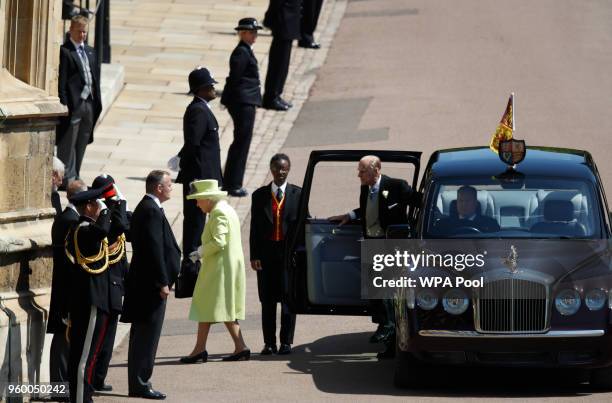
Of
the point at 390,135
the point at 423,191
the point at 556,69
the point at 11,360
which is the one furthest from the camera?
the point at 556,69

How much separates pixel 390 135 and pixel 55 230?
36.6ft

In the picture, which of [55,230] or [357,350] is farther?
[357,350]

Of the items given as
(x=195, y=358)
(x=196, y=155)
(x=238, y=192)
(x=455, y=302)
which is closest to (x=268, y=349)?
(x=195, y=358)

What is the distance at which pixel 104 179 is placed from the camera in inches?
490

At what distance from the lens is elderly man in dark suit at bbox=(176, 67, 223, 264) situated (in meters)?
17.3

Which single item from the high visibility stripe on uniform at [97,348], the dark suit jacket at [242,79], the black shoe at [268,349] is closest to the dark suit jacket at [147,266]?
the high visibility stripe on uniform at [97,348]

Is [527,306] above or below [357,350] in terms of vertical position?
above

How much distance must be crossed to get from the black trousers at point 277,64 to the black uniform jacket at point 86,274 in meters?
12.2

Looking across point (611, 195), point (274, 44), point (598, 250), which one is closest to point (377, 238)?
point (598, 250)

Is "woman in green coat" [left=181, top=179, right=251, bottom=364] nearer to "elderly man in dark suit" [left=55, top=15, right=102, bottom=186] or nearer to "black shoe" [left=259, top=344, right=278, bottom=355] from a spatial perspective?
"black shoe" [left=259, top=344, right=278, bottom=355]

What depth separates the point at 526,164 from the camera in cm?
1401

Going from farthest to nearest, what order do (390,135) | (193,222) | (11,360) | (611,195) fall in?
(390,135)
(611,195)
(193,222)
(11,360)

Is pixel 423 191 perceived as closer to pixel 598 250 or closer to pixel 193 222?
pixel 598 250

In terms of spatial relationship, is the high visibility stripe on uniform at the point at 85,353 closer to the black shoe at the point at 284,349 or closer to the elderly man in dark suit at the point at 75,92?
the black shoe at the point at 284,349
